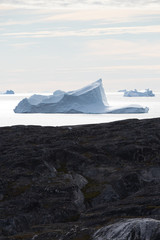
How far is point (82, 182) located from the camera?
111ft

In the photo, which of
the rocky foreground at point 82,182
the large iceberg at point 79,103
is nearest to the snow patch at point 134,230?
the rocky foreground at point 82,182

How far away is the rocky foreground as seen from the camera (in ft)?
64.2

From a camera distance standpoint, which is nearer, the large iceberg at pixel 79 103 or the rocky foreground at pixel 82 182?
the rocky foreground at pixel 82 182

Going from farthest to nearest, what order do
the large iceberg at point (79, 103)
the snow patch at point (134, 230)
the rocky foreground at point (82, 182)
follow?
the large iceberg at point (79, 103) < the rocky foreground at point (82, 182) < the snow patch at point (134, 230)

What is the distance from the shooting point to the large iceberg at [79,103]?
142125 mm

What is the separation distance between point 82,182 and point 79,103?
114 meters

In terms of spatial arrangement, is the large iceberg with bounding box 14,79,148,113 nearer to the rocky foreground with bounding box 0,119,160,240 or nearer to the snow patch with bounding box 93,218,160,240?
the rocky foreground with bounding box 0,119,160,240

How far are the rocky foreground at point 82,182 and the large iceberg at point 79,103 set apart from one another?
295 feet

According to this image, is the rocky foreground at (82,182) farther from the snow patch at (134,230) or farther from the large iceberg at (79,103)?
the large iceberg at (79,103)

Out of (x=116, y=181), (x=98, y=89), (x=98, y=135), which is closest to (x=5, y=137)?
(x=98, y=135)

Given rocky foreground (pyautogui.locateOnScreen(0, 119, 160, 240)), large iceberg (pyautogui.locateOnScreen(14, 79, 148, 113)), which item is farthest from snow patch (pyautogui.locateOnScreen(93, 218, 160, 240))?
large iceberg (pyautogui.locateOnScreen(14, 79, 148, 113))

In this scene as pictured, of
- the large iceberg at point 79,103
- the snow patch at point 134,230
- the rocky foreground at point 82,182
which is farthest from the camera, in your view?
the large iceberg at point 79,103

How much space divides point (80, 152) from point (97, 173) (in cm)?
499

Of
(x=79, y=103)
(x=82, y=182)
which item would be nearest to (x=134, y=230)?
(x=82, y=182)
